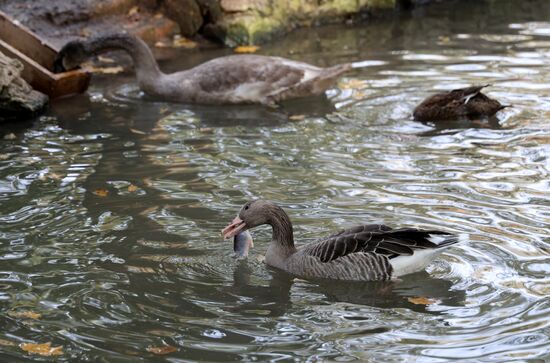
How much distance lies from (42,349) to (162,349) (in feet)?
2.49

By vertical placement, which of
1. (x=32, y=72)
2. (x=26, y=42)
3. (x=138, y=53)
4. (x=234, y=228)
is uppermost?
(x=26, y=42)

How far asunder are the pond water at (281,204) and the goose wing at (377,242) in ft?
0.85

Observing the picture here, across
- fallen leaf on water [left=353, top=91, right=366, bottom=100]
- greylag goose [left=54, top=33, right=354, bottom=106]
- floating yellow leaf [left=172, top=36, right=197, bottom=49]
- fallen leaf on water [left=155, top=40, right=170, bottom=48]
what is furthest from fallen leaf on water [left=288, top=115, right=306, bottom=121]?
fallen leaf on water [left=155, top=40, right=170, bottom=48]

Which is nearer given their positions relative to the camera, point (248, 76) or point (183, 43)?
point (248, 76)

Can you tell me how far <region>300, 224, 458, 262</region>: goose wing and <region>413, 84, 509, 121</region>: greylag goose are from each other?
13.7 ft

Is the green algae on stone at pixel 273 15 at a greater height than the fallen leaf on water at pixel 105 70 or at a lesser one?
greater

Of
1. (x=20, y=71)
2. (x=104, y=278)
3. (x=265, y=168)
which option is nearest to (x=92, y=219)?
(x=104, y=278)

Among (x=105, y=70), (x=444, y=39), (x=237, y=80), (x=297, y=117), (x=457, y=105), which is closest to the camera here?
(x=457, y=105)

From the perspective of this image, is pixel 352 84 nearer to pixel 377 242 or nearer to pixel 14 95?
pixel 14 95

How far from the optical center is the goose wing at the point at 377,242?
7.31 metres

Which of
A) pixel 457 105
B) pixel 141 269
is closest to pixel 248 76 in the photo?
pixel 457 105

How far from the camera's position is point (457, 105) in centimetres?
1141

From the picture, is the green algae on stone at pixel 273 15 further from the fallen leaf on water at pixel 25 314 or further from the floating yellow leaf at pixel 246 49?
the fallen leaf on water at pixel 25 314

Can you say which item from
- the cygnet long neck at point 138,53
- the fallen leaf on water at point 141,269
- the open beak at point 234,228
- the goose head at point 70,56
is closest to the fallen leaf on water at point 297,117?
the cygnet long neck at point 138,53
